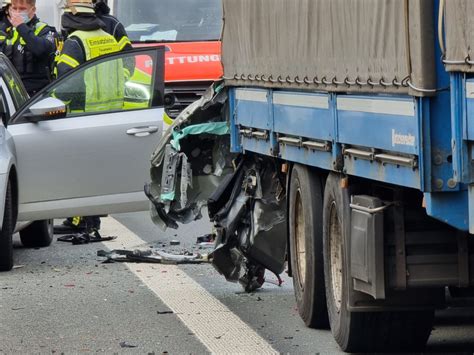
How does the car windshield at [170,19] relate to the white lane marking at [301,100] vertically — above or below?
below

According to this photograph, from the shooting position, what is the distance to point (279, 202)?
33.3ft

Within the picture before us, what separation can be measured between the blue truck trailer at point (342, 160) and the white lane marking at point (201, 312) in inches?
15.0

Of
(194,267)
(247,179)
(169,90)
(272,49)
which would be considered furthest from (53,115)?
(169,90)

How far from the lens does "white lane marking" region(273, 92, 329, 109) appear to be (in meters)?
8.16

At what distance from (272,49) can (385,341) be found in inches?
90.8

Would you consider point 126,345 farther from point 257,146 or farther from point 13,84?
point 13,84

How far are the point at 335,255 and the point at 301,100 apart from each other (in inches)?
36.1

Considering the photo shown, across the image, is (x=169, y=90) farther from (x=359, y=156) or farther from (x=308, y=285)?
(x=359, y=156)

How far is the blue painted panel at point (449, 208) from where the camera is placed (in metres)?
6.52

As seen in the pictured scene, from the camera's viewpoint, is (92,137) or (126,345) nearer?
(126,345)

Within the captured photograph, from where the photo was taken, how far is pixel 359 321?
7906mm

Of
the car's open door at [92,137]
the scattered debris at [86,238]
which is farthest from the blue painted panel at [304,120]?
the scattered debris at [86,238]

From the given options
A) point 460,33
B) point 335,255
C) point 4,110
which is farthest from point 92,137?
point 460,33

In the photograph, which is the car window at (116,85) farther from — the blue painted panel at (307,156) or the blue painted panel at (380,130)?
the blue painted panel at (380,130)
